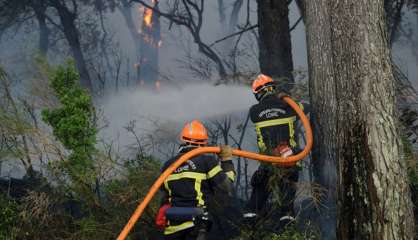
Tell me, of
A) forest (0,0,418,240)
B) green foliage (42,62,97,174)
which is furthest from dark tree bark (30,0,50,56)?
green foliage (42,62,97,174)

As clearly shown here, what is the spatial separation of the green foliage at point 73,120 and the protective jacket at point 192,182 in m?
1.24

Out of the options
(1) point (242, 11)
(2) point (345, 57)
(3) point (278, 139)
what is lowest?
(3) point (278, 139)

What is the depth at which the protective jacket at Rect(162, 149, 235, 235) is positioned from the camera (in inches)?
213

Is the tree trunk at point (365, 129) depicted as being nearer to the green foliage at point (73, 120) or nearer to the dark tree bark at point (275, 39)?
the green foliage at point (73, 120)

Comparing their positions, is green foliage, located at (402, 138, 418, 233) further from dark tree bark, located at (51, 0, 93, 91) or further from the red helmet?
dark tree bark, located at (51, 0, 93, 91)

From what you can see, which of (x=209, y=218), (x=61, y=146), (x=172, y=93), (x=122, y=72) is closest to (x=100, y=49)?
(x=122, y=72)

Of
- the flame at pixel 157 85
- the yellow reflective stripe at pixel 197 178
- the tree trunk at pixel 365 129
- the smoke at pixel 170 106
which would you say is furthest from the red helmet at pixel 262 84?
the flame at pixel 157 85

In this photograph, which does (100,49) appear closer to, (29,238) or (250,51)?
(250,51)

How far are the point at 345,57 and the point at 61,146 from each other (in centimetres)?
349

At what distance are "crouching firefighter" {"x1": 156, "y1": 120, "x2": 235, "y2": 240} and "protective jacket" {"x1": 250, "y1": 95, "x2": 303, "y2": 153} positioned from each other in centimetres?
139

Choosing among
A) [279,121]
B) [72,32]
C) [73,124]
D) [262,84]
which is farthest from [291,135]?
[72,32]

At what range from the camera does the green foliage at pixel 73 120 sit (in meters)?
6.19

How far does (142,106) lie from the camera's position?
18.5 metres

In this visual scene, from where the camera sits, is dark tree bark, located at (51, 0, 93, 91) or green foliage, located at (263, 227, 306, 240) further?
dark tree bark, located at (51, 0, 93, 91)
